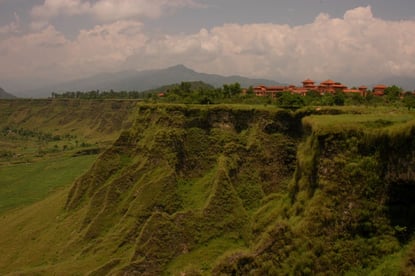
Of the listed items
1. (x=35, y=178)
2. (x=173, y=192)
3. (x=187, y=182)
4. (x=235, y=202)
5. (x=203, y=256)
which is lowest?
(x=35, y=178)

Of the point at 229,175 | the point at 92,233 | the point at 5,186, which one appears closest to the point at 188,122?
the point at 229,175

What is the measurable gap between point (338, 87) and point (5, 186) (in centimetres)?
7572

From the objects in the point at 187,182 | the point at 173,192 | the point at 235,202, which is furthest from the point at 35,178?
the point at 235,202

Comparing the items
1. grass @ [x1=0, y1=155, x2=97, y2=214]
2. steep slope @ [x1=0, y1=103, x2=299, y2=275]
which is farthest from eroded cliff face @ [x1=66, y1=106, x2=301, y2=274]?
grass @ [x1=0, y1=155, x2=97, y2=214]

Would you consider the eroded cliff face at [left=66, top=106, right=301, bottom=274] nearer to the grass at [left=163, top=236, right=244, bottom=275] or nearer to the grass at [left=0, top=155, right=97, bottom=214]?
the grass at [left=163, top=236, right=244, bottom=275]

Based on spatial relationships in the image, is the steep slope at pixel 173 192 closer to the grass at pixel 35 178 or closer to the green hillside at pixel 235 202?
the green hillside at pixel 235 202

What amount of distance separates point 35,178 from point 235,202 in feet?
236

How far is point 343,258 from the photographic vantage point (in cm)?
2553

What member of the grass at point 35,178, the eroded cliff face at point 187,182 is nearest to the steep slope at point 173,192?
the eroded cliff face at point 187,182

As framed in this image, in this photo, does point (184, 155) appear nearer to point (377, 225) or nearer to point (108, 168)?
point (108, 168)

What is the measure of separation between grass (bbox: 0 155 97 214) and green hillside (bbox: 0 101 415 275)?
394 inches

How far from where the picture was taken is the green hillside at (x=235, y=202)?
Result: 83.7 ft

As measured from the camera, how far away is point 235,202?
144 feet

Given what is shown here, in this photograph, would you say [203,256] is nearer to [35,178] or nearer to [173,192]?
[173,192]
